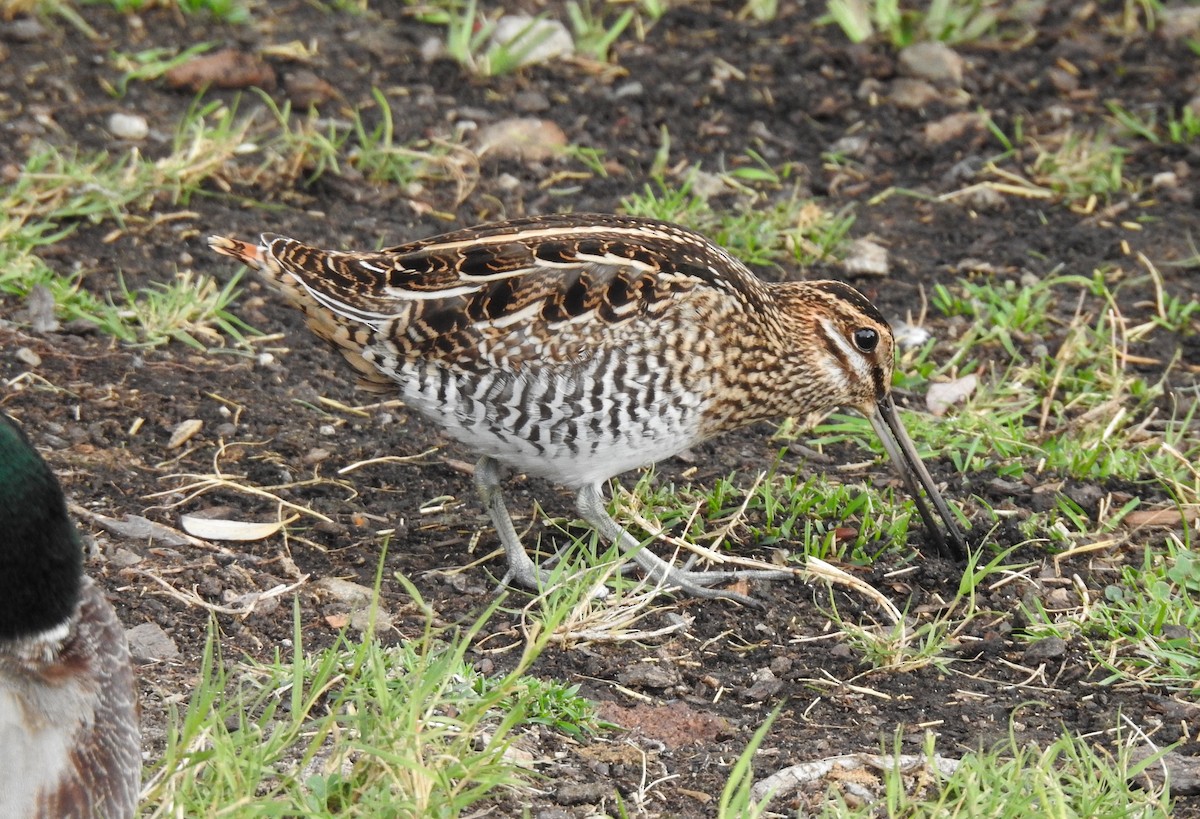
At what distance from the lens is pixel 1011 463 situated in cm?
541

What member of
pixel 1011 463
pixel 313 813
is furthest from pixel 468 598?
pixel 1011 463

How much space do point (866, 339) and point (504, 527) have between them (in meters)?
1.25

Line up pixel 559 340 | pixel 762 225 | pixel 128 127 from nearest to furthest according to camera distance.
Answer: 1. pixel 559 340
2. pixel 762 225
3. pixel 128 127

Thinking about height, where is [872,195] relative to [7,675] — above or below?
below

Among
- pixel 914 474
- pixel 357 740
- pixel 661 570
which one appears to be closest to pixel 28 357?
pixel 661 570

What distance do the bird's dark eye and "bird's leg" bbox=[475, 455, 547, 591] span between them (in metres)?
1.17

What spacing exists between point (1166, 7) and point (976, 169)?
1.80m

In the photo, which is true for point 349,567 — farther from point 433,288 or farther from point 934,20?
point 934,20

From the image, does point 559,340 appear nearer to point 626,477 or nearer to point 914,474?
point 626,477

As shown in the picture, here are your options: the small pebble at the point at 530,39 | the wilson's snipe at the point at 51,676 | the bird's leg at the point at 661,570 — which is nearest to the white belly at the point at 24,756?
the wilson's snipe at the point at 51,676

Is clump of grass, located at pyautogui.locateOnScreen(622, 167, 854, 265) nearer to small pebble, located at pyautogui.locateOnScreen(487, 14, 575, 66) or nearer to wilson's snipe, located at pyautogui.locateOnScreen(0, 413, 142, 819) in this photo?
small pebble, located at pyautogui.locateOnScreen(487, 14, 575, 66)

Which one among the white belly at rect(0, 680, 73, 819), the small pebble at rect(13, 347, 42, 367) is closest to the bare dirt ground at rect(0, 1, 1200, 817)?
the small pebble at rect(13, 347, 42, 367)

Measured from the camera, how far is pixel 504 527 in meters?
4.86

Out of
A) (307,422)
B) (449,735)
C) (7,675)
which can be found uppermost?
(7,675)
